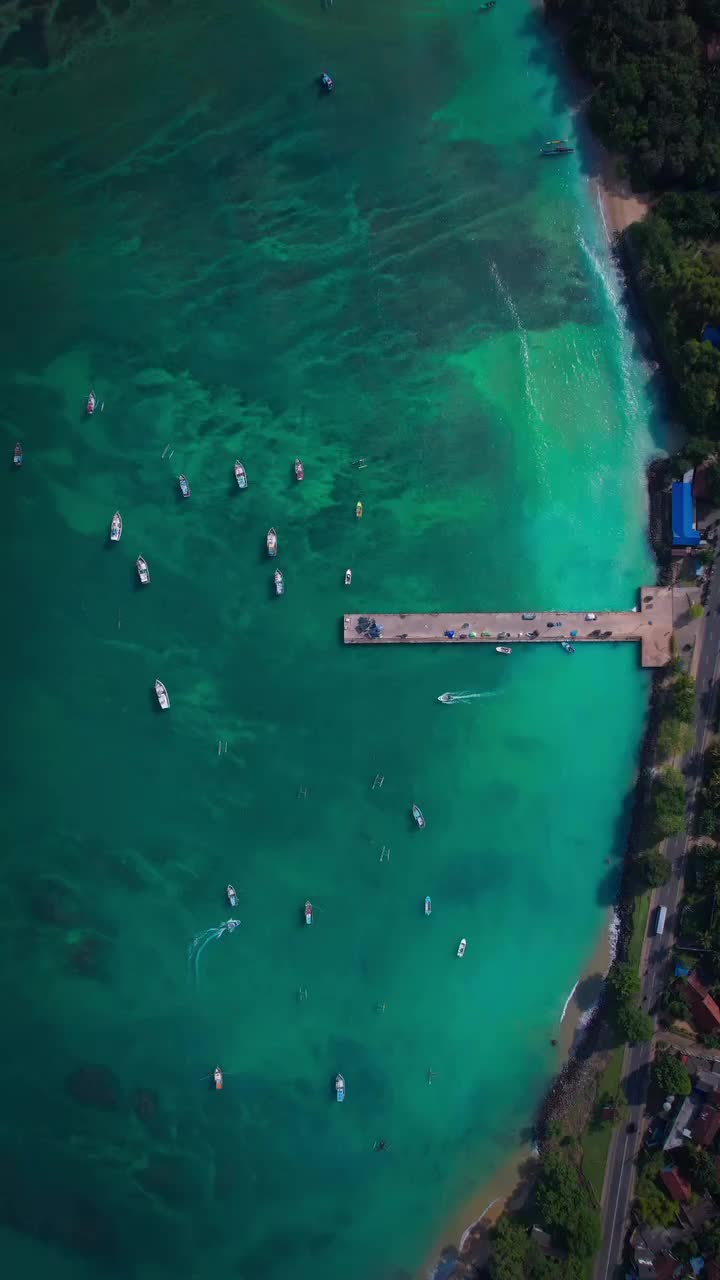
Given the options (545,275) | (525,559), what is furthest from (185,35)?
(525,559)

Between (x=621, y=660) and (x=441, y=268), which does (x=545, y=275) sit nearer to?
(x=441, y=268)

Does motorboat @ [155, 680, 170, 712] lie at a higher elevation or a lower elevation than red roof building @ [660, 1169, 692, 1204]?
higher

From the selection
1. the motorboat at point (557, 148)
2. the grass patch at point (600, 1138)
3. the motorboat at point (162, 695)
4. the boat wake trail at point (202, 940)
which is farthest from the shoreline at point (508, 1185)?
the motorboat at point (557, 148)

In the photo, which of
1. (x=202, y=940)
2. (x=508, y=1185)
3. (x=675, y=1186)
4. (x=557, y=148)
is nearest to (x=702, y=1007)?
(x=675, y=1186)

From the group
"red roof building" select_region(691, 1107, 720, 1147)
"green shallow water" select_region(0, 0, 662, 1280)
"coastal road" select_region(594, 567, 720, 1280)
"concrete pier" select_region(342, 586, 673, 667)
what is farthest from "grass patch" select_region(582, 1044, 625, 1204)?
"concrete pier" select_region(342, 586, 673, 667)

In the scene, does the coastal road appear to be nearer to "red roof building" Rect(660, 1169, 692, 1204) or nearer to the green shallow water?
"red roof building" Rect(660, 1169, 692, 1204)

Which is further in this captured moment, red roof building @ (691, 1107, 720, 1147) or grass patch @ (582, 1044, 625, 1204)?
grass patch @ (582, 1044, 625, 1204)
